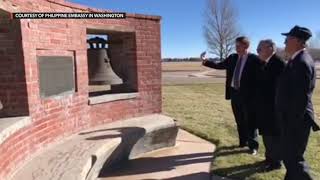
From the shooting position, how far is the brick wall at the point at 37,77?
4.61m

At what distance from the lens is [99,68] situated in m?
7.09

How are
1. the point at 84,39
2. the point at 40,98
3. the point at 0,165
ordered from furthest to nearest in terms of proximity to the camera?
the point at 84,39
the point at 40,98
the point at 0,165

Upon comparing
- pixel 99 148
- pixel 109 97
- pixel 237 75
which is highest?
pixel 237 75

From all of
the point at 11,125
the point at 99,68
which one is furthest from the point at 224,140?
the point at 11,125

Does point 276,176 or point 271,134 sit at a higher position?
point 271,134

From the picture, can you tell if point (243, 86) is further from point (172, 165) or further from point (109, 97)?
point (109, 97)

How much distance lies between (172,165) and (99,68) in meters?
2.05

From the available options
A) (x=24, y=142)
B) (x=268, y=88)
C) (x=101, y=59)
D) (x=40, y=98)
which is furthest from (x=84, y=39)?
(x=268, y=88)

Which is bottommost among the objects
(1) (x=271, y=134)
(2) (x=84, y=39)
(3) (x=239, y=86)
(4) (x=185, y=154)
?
(4) (x=185, y=154)

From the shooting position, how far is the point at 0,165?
152 inches

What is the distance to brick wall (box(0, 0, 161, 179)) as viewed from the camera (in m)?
4.61

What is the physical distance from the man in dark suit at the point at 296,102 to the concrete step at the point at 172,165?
123cm

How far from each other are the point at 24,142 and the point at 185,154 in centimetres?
268

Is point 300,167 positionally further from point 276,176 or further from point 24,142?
point 24,142
